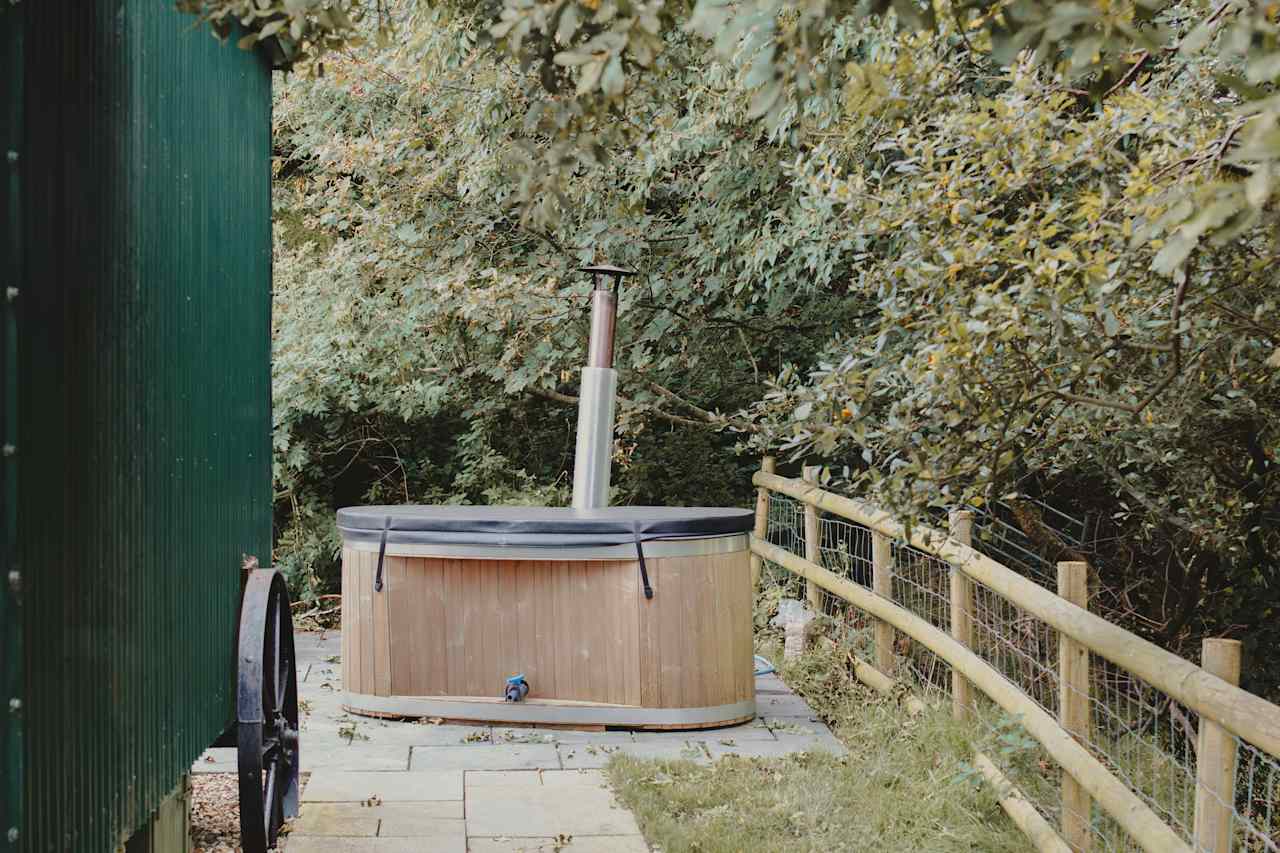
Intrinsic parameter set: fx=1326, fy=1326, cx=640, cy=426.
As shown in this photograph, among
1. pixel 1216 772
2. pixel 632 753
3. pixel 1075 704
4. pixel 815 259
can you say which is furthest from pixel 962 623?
pixel 815 259

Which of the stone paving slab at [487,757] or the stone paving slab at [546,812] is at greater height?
the stone paving slab at [546,812]

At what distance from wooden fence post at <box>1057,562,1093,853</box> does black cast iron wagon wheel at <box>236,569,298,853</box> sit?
225cm

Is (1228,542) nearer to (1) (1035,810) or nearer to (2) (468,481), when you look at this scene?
(1) (1035,810)

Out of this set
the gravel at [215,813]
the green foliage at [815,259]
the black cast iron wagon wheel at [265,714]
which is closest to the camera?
the green foliage at [815,259]

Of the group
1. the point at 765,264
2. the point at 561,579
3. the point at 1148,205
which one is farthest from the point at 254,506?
the point at 765,264

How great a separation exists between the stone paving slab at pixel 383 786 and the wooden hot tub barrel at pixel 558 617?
82cm

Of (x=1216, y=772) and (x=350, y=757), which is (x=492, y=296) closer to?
(x=350, y=757)

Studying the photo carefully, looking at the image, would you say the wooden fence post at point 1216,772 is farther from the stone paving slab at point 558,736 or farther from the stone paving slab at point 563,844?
the stone paving slab at point 558,736

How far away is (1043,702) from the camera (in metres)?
5.51

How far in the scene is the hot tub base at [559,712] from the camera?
562 cm

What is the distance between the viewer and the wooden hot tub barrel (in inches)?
220

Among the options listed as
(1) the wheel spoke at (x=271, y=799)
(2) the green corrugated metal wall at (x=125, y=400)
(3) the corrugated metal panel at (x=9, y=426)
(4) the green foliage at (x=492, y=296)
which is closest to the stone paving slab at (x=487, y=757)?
(1) the wheel spoke at (x=271, y=799)

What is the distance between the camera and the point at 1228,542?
16.6ft

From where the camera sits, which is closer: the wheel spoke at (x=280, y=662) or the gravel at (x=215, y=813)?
the wheel spoke at (x=280, y=662)
